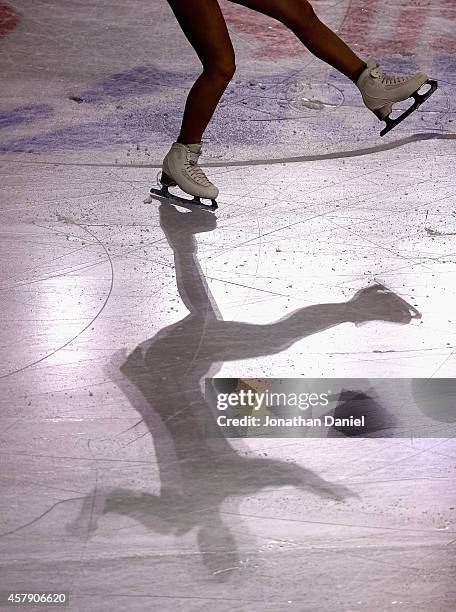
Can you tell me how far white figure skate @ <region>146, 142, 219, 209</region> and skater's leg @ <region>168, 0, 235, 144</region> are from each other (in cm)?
4

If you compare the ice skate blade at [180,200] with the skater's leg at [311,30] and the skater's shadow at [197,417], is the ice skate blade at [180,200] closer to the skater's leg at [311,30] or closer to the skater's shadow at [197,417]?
the skater's shadow at [197,417]

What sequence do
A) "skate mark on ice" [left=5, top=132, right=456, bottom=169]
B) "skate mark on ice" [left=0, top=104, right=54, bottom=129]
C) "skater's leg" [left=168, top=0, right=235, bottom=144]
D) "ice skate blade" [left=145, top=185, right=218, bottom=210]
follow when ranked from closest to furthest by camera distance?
"skater's leg" [left=168, top=0, right=235, bottom=144] < "ice skate blade" [left=145, top=185, right=218, bottom=210] < "skate mark on ice" [left=5, top=132, right=456, bottom=169] < "skate mark on ice" [left=0, top=104, right=54, bottom=129]

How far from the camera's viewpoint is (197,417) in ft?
8.01

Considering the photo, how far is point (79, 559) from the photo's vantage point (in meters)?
1.97

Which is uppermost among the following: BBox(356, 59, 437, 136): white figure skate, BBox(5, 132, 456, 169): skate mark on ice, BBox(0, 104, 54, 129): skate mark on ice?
BBox(356, 59, 437, 136): white figure skate

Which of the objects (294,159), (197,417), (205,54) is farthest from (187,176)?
(197,417)

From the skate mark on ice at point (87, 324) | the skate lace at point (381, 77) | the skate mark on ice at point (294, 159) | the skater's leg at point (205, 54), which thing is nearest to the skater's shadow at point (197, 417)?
the skate mark on ice at point (87, 324)

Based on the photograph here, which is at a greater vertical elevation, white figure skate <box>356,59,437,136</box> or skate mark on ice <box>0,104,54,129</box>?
white figure skate <box>356,59,437,136</box>

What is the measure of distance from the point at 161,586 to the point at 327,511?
39 cm

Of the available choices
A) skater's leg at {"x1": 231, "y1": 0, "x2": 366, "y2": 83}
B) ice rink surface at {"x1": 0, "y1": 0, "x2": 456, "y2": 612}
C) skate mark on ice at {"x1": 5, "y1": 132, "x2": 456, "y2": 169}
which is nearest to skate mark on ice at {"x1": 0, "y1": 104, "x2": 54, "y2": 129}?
ice rink surface at {"x1": 0, "y1": 0, "x2": 456, "y2": 612}

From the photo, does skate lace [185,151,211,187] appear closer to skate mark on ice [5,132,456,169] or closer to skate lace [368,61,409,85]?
skate mark on ice [5,132,456,169]

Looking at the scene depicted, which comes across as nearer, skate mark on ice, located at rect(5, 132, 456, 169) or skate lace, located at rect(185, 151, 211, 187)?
skate lace, located at rect(185, 151, 211, 187)

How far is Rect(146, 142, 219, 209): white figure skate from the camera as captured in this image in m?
3.61

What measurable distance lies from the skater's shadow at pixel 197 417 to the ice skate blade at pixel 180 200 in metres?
0.34
